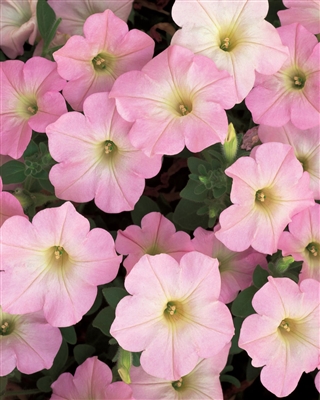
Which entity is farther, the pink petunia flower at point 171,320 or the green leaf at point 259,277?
the green leaf at point 259,277

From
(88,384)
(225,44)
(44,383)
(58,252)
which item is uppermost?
(225,44)

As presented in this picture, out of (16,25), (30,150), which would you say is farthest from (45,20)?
(30,150)

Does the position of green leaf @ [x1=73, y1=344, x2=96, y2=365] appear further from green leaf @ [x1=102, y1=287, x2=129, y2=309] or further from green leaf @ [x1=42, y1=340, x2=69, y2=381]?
green leaf @ [x1=102, y1=287, x2=129, y2=309]

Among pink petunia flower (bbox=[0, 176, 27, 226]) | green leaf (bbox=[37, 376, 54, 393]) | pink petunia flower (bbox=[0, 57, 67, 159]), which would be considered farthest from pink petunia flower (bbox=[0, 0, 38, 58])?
green leaf (bbox=[37, 376, 54, 393])

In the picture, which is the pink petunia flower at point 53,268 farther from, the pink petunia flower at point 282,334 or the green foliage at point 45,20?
the green foliage at point 45,20

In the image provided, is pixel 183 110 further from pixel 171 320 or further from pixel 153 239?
pixel 171 320

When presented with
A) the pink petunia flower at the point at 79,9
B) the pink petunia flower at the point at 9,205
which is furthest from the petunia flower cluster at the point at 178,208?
the pink petunia flower at the point at 79,9
